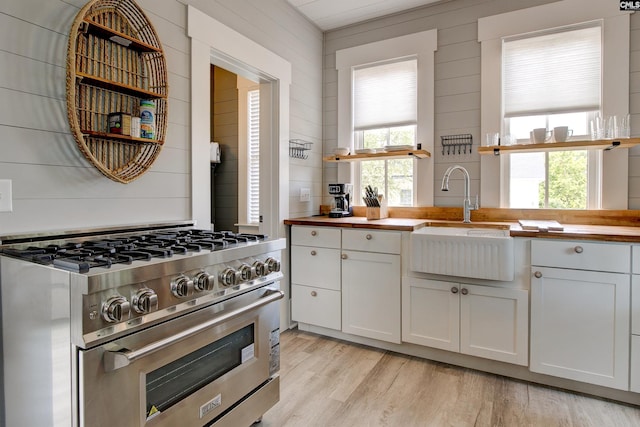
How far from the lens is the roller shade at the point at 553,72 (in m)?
2.56

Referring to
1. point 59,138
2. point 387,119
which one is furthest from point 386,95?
point 59,138

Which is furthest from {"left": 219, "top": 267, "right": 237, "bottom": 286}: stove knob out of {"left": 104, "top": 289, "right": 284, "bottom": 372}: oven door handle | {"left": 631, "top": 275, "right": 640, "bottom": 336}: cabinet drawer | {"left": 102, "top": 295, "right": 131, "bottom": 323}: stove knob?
{"left": 631, "top": 275, "right": 640, "bottom": 336}: cabinet drawer

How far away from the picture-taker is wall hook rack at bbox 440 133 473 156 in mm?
2945

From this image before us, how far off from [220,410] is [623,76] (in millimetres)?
3136

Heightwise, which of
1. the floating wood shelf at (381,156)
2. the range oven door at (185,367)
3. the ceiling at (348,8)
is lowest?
the range oven door at (185,367)

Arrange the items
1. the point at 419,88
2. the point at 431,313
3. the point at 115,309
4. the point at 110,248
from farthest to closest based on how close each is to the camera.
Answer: the point at 419,88 < the point at 431,313 < the point at 110,248 < the point at 115,309

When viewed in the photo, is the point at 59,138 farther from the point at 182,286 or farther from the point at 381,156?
the point at 381,156

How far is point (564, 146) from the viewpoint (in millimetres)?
2471

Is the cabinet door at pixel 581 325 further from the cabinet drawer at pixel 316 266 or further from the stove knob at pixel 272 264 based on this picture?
the stove knob at pixel 272 264

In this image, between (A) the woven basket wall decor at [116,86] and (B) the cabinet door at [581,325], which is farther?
(B) the cabinet door at [581,325]

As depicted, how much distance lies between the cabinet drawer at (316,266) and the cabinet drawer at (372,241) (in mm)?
133

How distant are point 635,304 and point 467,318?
0.85 metres

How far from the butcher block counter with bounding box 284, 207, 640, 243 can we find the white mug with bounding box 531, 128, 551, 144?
1.71 ft

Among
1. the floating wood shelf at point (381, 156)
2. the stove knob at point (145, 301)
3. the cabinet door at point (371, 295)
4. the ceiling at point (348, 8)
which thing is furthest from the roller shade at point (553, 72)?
the stove knob at point (145, 301)
